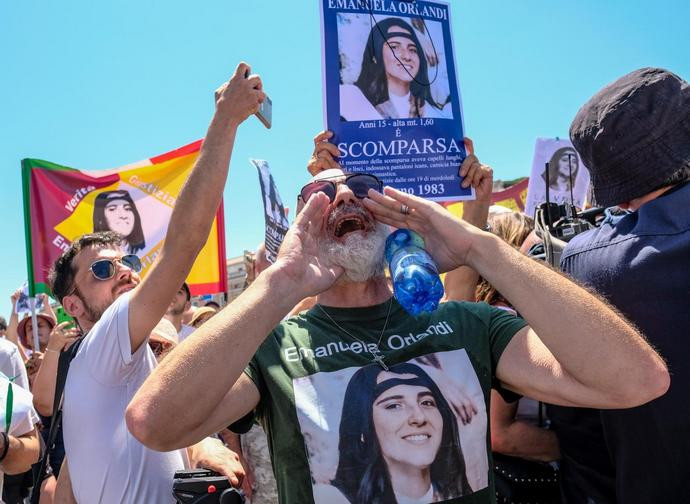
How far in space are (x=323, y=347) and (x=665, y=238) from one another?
107cm

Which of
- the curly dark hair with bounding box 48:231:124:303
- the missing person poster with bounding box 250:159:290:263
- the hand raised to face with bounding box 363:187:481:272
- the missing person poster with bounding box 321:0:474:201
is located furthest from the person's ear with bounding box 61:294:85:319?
the hand raised to face with bounding box 363:187:481:272

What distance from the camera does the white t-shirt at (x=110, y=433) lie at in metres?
2.21

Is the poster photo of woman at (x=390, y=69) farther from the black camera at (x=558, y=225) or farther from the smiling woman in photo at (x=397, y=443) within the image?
Answer: the smiling woman in photo at (x=397, y=443)

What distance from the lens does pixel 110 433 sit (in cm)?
224

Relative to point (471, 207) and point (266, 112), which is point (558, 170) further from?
point (266, 112)

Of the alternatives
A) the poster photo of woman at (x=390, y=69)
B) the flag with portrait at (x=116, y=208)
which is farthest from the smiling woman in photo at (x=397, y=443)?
the flag with portrait at (x=116, y=208)

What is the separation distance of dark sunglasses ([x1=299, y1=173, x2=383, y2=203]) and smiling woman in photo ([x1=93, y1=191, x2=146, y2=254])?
398 centimetres

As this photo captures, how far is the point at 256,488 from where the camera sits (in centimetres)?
312

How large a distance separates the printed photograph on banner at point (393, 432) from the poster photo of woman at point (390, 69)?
50.0 inches

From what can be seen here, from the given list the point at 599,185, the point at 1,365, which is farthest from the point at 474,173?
the point at 1,365

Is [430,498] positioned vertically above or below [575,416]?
below

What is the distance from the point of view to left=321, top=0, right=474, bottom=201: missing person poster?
2.64 m

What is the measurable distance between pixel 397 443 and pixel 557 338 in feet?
1.85

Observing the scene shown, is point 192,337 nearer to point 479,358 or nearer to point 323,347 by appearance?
point 323,347
